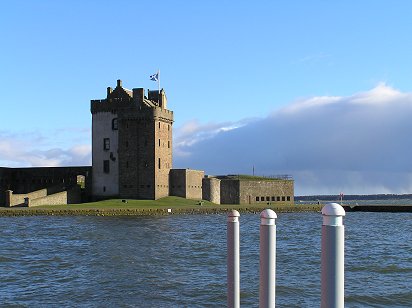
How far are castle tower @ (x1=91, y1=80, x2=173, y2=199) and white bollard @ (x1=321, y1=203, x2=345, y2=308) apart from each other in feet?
243

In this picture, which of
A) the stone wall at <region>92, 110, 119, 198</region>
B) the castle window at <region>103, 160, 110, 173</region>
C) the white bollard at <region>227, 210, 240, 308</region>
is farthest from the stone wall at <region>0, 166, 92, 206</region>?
the white bollard at <region>227, 210, 240, 308</region>

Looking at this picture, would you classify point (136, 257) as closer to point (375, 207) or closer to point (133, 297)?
point (133, 297)

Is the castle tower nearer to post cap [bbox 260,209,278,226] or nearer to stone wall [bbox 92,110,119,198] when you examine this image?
stone wall [bbox 92,110,119,198]

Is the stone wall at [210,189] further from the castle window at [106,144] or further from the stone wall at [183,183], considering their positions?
the castle window at [106,144]

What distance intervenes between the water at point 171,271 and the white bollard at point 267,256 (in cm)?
942

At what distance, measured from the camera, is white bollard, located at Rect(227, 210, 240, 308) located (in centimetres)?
763

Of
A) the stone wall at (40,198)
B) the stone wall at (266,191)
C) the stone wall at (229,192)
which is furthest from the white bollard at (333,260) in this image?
the stone wall at (266,191)

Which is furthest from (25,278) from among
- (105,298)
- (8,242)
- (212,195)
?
(212,195)

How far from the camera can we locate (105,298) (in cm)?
1683

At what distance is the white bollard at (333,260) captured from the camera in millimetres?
4824

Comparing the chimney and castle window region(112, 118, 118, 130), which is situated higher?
the chimney

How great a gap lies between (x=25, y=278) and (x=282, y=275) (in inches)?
352

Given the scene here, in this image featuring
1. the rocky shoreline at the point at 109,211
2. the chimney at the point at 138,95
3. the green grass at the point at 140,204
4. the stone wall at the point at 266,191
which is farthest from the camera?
the stone wall at the point at 266,191

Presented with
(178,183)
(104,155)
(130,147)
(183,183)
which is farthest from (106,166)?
(183,183)
